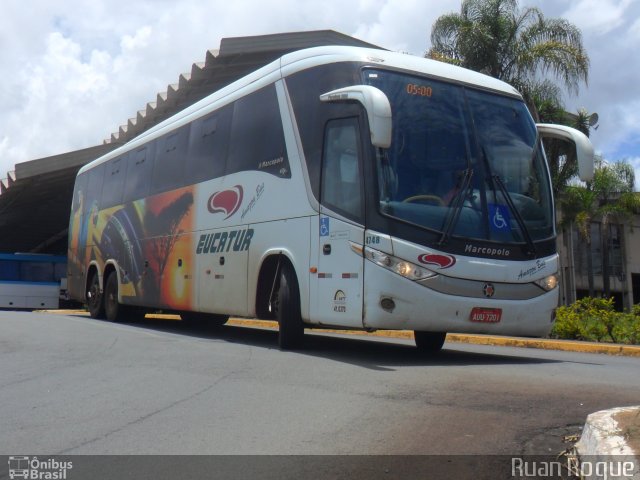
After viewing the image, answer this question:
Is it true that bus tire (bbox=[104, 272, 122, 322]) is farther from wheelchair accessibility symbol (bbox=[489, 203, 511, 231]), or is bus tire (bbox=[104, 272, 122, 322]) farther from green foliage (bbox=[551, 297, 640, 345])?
wheelchair accessibility symbol (bbox=[489, 203, 511, 231])

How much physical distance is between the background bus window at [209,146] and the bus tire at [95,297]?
5.41 meters

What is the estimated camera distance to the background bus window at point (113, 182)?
16.4 meters

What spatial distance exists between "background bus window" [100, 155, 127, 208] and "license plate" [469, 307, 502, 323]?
9.66 meters

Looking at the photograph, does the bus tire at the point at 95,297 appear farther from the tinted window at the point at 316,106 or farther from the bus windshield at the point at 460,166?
the bus windshield at the point at 460,166

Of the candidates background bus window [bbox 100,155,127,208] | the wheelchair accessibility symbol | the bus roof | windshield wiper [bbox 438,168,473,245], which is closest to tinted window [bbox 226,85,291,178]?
the bus roof

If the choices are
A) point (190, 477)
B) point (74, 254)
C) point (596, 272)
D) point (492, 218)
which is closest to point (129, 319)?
point (74, 254)

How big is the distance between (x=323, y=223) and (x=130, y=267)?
7.35m

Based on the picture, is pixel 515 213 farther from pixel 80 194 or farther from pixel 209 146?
pixel 80 194

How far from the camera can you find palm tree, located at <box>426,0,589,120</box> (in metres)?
21.8

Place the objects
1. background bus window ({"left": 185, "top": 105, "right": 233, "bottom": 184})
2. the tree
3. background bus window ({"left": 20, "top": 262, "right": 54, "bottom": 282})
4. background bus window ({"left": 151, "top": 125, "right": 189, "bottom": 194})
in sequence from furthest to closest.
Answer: background bus window ({"left": 20, "top": 262, "right": 54, "bottom": 282})
the tree
background bus window ({"left": 151, "top": 125, "right": 189, "bottom": 194})
background bus window ({"left": 185, "top": 105, "right": 233, "bottom": 184})

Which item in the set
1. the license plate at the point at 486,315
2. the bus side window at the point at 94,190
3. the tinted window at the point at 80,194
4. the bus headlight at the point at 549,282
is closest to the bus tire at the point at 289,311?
the license plate at the point at 486,315

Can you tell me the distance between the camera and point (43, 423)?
20.1ft

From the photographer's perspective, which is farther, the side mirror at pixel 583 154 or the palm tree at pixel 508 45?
the palm tree at pixel 508 45

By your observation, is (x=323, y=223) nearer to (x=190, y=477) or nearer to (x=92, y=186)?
(x=190, y=477)
